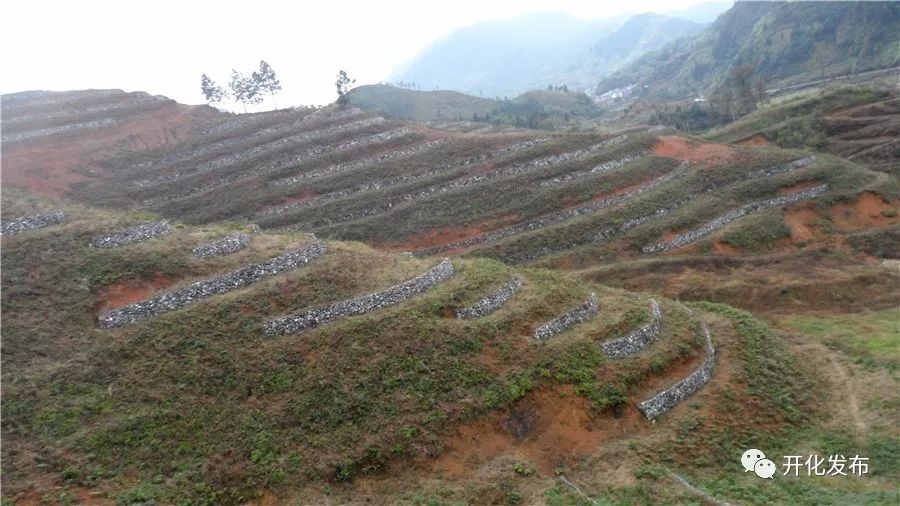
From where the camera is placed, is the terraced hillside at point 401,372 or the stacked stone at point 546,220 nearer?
the terraced hillside at point 401,372

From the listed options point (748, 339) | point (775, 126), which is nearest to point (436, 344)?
point (748, 339)

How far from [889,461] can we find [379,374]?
19.7 m

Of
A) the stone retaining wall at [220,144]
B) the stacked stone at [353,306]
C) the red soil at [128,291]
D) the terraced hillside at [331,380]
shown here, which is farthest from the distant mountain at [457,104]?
the red soil at [128,291]

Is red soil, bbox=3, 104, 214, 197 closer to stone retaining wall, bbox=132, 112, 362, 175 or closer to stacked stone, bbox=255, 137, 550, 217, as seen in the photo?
stone retaining wall, bbox=132, 112, 362, 175

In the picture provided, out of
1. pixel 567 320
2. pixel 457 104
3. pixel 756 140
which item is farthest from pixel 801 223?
pixel 457 104

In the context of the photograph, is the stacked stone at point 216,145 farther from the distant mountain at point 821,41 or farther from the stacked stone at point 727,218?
the distant mountain at point 821,41

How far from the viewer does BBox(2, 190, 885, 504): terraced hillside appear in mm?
17438

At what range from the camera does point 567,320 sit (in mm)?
24922

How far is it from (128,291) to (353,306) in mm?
10835

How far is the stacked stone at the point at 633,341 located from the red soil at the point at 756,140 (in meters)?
54.4

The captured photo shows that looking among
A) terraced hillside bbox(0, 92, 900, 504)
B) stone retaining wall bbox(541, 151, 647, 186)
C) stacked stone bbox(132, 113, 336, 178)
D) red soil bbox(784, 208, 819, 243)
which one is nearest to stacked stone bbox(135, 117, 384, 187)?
Result: stacked stone bbox(132, 113, 336, 178)

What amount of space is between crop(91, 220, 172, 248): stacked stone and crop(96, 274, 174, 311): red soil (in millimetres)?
3998

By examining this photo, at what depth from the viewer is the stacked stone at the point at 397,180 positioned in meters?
49.5

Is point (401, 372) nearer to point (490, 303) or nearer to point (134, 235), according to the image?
point (490, 303)
